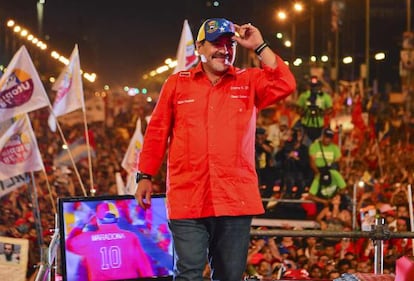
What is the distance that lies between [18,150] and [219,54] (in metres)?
5.90

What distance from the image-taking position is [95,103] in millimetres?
19719

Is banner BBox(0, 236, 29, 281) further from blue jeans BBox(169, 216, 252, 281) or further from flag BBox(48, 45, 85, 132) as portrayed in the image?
flag BBox(48, 45, 85, 132)

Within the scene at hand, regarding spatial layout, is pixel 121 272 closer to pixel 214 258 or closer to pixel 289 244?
pixel 214 258

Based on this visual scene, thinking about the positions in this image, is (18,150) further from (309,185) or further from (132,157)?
(309,185)

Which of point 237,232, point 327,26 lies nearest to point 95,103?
point 237,232

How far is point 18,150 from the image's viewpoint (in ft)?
31.6

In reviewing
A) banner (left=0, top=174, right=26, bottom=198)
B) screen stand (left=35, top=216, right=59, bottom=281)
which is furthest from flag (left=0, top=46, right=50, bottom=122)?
screen stand (left=35, top=216, right=59, bottom=281)

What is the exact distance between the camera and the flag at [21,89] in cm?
982

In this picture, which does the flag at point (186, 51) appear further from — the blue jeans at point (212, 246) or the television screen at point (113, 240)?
the blue jeans at point (212, 246)

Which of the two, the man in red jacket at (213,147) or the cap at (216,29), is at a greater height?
the cap at (216,29)

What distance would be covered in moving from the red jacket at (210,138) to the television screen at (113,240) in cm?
124

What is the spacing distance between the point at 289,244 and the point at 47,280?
17.0ft

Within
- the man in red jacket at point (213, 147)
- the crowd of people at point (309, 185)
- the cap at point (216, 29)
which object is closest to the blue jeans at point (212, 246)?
the man in red jacket at point (213, 147)

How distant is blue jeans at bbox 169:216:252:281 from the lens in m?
4.11
